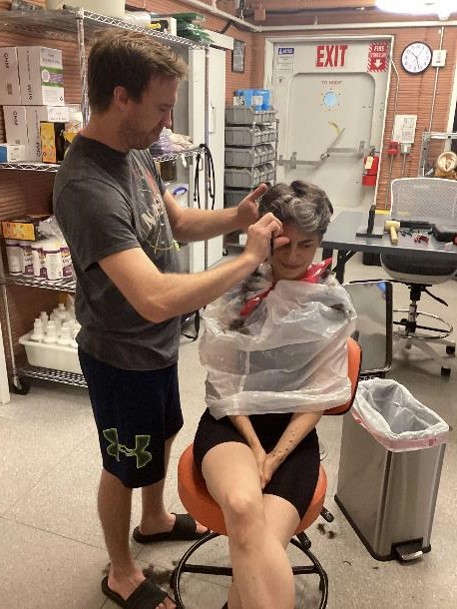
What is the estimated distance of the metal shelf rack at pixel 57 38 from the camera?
7.02 feet

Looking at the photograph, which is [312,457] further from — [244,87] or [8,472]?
[244,87]

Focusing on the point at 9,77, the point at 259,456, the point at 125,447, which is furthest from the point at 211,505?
the point at 9,77

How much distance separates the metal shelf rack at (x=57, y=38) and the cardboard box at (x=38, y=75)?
4.8 inches

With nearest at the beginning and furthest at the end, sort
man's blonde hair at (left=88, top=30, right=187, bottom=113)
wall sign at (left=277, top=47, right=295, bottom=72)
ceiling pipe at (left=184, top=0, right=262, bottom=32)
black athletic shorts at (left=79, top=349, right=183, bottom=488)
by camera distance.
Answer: man's blonde hair at (left=88, top=30, right=187, bottom=113) → black athletic shorts at (left=79, top=349, right=183, bottom=488) → ceiling pipe at (left=184, top=0, right=262, bottom=32) → wall sign at (left=277, top=47, right=295, bottom=72)

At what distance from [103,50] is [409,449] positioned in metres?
1.40

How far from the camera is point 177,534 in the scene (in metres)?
1.83

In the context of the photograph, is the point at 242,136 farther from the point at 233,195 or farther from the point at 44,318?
the point at 44,318

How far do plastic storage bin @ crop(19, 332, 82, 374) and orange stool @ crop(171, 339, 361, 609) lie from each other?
131 centimetres

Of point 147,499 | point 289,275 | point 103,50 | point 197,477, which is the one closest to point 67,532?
point 147,499

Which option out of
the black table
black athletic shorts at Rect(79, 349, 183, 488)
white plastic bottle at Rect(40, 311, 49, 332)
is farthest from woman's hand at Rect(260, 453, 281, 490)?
white plastic bottle at Rect(40, 311, 49, 332)

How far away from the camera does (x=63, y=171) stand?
3.89 ft

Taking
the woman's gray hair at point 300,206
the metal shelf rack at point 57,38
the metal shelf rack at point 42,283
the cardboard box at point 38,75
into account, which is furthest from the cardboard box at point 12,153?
the woman's gray hair at point 300,206

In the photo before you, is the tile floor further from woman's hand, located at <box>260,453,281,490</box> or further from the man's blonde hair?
the man's blonde hair

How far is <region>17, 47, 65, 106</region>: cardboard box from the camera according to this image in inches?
92.2
